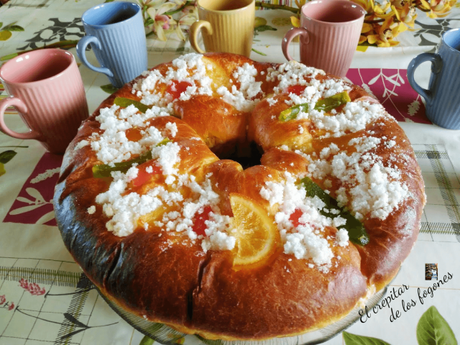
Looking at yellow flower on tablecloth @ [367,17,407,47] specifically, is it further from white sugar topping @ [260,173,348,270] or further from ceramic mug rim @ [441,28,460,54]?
white sugar topping @ [260,173,348,270]

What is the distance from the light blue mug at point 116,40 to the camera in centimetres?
148

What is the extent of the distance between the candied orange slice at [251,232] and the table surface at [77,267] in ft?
1.06

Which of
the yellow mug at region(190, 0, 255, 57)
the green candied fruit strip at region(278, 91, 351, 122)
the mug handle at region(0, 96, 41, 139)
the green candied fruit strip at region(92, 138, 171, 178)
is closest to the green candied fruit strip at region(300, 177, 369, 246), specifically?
the green candied fruit strip at region(278, 91, 351, 122)

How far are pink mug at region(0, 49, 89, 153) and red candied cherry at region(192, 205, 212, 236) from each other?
79 centimetres

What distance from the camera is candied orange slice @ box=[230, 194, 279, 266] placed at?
79 centimetres

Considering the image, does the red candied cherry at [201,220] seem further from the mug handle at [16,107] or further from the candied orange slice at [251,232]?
the mug handle at [16,107]

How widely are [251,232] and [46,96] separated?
3.07ft

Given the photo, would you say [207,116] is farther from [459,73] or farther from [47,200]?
[459,73]

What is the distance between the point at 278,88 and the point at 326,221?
0.57 meters

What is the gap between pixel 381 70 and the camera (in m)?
1.75

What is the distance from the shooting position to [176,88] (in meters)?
1.28

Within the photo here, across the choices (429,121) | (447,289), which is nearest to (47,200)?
(447,289)

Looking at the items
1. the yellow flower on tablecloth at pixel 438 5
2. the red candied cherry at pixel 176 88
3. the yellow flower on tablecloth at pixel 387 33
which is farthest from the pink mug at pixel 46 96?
the yellow flower on tablecloth at pixel 438 5

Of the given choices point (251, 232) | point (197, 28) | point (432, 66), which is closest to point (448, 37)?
point (432, 66)
